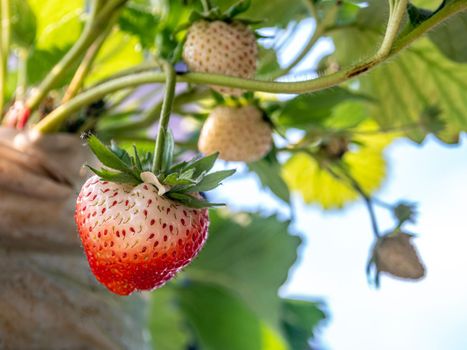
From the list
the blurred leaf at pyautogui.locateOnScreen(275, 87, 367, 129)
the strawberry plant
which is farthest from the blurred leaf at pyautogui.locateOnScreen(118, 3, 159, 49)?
the blurred leaf at pyautogui.locateOnScreen(275, 87, 367, 129)

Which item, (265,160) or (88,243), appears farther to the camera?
(265,160)

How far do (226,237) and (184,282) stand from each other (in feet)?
0.41

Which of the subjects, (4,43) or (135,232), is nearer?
(135,232)

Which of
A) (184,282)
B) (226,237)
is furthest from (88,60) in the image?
(184,282)

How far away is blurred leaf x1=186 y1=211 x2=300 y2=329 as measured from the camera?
0.87 m

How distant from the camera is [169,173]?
1.23ft

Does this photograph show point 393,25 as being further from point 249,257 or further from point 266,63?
point 249,257

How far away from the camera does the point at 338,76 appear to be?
0.34 m

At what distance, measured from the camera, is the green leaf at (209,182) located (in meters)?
0.37

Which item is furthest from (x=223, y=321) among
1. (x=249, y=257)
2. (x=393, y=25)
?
(x=393, y=25)

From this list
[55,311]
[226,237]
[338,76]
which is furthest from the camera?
[226,237]

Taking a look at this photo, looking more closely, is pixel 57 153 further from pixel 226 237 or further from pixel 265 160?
pixel 226 237

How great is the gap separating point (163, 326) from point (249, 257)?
0.14m

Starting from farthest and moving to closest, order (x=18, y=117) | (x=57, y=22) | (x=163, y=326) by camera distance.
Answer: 1. (x=163, y=326)
2. (x=57, y=22)
3. (x=18, y=117)
